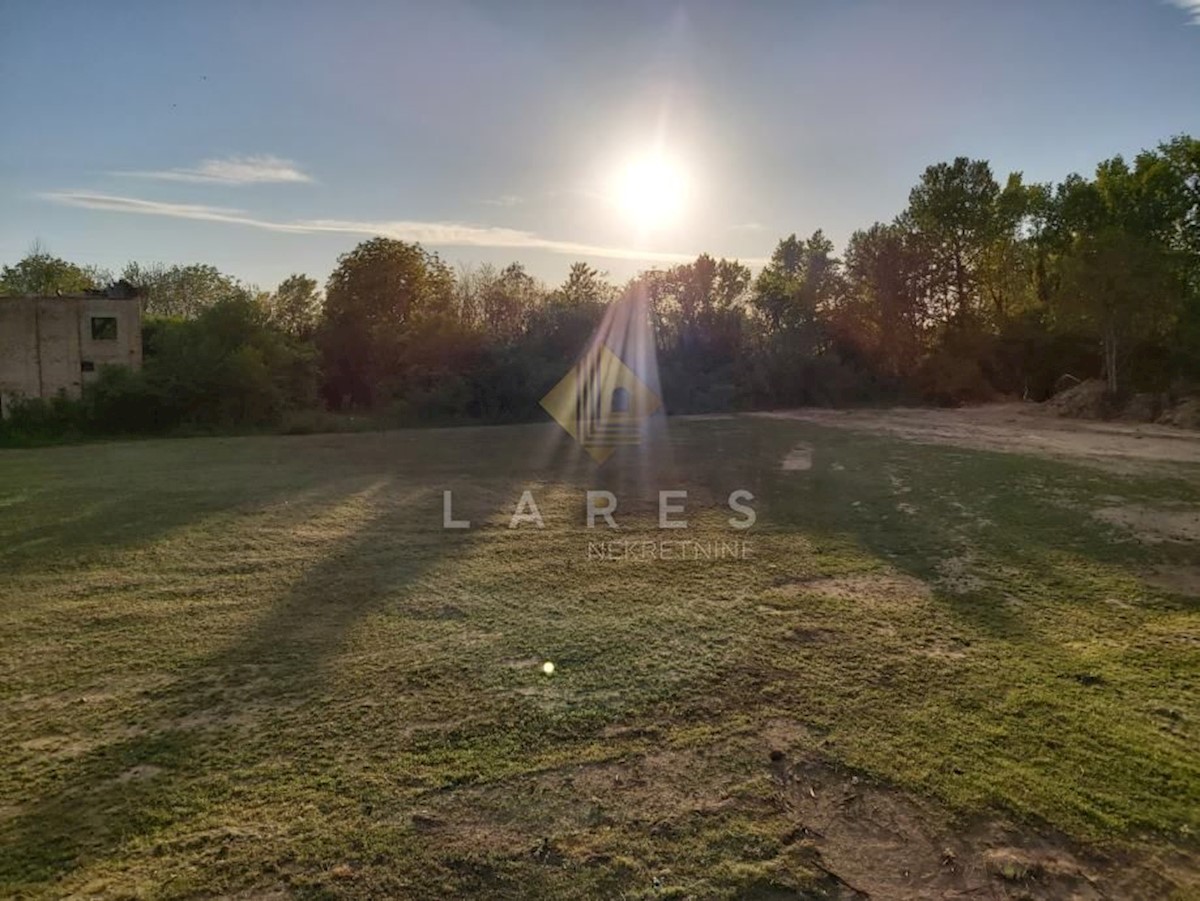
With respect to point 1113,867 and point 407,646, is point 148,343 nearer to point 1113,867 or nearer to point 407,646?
point 407,646

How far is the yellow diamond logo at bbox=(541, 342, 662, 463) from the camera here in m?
15.2

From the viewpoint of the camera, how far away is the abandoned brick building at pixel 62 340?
17297 mm

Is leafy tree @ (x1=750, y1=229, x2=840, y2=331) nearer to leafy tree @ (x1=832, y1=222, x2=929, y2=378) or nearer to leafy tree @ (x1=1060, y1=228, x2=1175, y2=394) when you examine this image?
leafy tree @ (x1=832, y1=222, x2=929, y2=378)

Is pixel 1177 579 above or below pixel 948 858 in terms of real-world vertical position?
above

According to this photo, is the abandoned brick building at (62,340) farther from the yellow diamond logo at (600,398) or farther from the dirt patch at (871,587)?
the dirt patch at (871,587)

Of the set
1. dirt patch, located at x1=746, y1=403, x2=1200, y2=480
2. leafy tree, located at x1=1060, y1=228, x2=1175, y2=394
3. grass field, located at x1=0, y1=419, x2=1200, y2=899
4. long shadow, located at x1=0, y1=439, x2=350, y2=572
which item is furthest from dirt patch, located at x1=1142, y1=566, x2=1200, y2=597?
leafy tree, located at x1=1060, y1=228, x2=1175, y2=394

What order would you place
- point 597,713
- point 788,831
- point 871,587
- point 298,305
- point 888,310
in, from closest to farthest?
point 788,831 → point 597,713 → point 871,587 → point 888,310 → point 298,305

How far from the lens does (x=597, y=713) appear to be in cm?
244

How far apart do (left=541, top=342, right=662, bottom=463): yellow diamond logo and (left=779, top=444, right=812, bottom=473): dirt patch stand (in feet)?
14.6

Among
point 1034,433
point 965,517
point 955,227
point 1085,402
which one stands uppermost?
point 955,227

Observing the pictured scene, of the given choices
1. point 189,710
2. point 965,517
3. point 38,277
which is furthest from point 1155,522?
point 38,277

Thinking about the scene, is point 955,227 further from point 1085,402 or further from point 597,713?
point 597,713

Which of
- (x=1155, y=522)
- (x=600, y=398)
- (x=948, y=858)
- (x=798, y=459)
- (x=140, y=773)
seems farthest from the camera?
(x=600, y=398)

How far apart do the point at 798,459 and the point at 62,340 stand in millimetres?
19281
